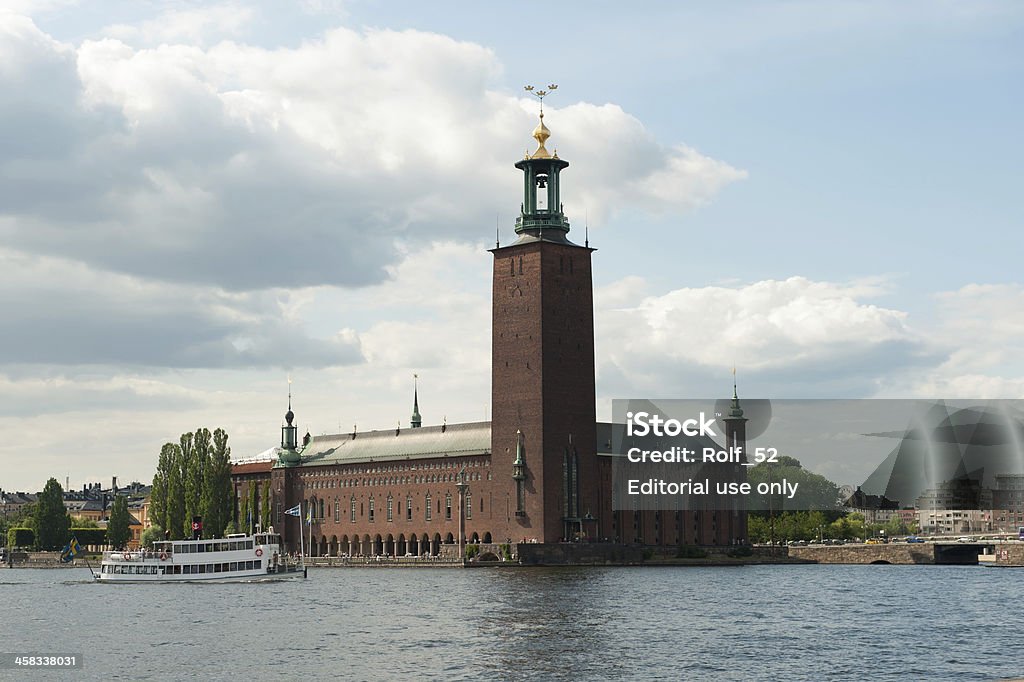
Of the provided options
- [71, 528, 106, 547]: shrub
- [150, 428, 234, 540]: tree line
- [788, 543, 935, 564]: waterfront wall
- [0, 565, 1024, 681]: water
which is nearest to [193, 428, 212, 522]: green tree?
[150, 428, 234, 540]: tree line

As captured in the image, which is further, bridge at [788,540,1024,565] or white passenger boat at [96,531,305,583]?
bridge at [788,540,1024,565]

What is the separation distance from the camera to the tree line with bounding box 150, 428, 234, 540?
150m

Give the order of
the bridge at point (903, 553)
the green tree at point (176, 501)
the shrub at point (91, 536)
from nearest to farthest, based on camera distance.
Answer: the green tree at point (176, 501) < the bridge at point (903, 553) < the shrub at point (91, 536)

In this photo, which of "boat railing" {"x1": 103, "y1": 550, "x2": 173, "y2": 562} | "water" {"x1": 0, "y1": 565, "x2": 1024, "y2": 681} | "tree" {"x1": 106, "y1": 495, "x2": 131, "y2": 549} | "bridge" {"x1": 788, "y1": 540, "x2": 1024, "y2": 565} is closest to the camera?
"water" {"x1": 0, "y1": 565, "x2": 1024, "y2": 681}

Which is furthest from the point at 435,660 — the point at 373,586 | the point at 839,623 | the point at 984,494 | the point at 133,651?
the point at 984,494

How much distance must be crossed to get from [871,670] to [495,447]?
307 feet

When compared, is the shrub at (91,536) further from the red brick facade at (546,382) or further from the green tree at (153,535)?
the red brick facade at (546,382)

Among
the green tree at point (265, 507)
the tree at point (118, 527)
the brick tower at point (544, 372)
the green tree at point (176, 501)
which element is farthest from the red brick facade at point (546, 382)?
the tree at point (118, 527)

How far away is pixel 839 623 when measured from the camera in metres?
66.3

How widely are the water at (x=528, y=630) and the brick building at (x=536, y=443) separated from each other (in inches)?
1321

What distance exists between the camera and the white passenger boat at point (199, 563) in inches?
4055

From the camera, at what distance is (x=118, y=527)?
16788cm

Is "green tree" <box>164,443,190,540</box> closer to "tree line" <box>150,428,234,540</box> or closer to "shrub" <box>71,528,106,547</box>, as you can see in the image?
"tree line" <box>150,428,234,540</box>

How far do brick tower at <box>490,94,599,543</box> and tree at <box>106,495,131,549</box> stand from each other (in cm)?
4996
